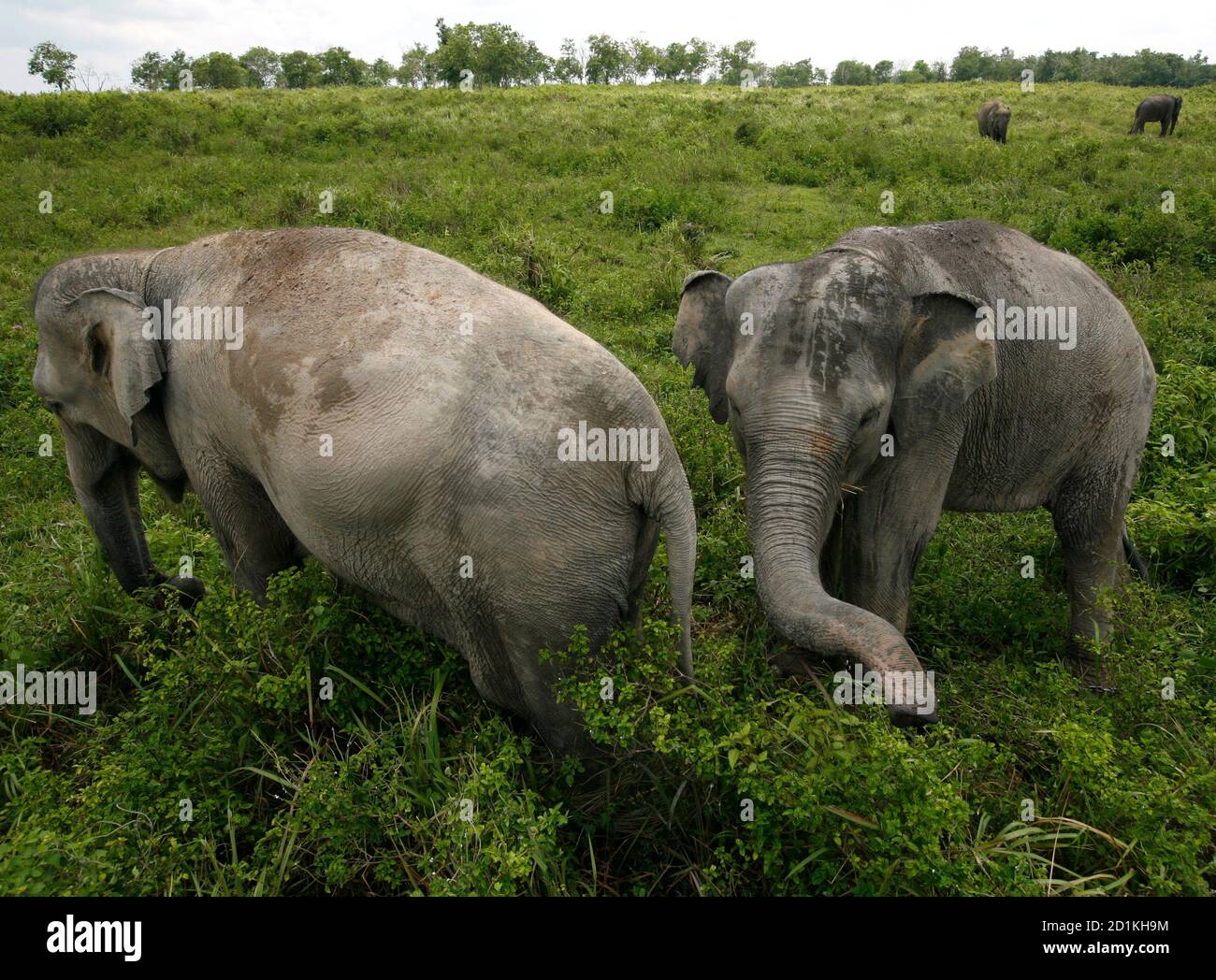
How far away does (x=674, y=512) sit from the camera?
11.4 ft

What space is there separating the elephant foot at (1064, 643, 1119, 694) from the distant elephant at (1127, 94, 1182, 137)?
65.0 feet

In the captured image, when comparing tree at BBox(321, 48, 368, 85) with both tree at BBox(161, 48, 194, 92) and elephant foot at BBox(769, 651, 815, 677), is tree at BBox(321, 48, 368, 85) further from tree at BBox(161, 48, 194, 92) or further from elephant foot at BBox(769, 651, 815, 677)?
elephant foot at BBox(769, 651, 815, 677)

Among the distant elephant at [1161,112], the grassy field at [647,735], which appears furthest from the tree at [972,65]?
the grassy field at [647,735]

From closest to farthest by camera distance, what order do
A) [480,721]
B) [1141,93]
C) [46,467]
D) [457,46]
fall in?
[480,721] < [46,467] < [1141,93] < [457,46]

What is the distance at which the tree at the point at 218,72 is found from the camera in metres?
44.1

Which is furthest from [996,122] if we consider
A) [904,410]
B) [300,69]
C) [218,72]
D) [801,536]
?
[300,69]

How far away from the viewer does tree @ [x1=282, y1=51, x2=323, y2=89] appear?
5166 centimetres

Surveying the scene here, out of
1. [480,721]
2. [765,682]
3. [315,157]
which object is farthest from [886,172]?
[480,721]

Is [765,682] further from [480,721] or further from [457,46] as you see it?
[457,46]

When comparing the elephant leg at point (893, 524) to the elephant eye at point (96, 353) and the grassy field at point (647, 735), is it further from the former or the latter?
the elephant eye at point (96, 353)

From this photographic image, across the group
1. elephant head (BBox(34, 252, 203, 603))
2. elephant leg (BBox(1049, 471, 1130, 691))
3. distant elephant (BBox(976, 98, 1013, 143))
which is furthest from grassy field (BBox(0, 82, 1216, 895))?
distant elephant (BBox(976, 98, 1013, 143))

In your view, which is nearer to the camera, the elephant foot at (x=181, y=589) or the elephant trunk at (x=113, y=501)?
the elephant trunk at (x=113, y=501)

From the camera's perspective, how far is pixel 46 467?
22.4 feet
